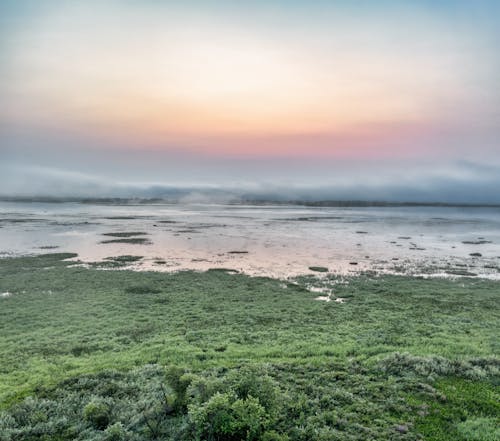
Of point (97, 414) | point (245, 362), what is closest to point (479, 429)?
point (245, 362)

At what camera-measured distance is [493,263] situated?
40.8 m

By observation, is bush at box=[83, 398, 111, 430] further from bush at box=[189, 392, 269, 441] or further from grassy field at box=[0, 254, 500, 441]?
bush at box=[189, 392, 269, 441]

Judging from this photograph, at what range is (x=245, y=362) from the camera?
44.0 ft

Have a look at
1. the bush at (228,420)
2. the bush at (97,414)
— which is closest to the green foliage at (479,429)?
the bush at (228,420)

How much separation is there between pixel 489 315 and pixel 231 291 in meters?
17.1

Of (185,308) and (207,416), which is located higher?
(207,416)

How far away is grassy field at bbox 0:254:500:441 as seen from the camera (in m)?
8.95

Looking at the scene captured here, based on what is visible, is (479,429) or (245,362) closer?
(479,429)

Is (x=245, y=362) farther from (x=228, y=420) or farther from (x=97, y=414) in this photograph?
(x=97, y=414)

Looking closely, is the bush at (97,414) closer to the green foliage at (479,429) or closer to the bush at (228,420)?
the bush at (228,420)

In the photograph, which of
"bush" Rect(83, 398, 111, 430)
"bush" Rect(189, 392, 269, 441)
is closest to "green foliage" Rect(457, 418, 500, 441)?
"bush" Rect(189, 392, 269, 441)

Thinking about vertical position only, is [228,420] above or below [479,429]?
above

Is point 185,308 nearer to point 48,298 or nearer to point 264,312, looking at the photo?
point 264,312

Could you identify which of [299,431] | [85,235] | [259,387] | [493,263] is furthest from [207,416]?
[85,235]
